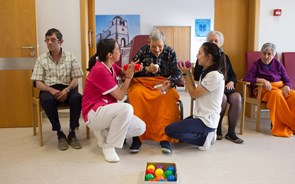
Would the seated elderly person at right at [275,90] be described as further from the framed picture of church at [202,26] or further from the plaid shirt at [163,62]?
the framed picture of church at [202,26]

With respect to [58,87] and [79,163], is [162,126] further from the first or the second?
[58,87]

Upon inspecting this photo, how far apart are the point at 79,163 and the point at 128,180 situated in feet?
1.76

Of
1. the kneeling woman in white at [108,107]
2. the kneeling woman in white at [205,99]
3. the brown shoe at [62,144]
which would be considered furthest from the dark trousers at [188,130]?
the brown shoe at [62,144]

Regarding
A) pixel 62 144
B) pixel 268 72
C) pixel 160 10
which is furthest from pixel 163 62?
pixel 160 10

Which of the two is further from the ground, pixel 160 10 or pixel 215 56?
pixel 160 10

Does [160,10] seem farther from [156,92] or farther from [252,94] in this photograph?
[156,92]

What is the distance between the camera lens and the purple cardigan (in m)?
3.45

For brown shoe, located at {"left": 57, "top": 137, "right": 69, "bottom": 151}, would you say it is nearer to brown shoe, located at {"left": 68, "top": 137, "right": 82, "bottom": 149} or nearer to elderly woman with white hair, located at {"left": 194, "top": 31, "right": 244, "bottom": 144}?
brown shoe, located at {"left": 68, "top": 137, "right": 82, "bottom": 149}

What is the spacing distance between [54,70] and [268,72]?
239 centimetres

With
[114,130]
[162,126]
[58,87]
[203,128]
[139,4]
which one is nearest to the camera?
[114,130]

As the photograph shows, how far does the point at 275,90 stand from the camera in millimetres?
3289

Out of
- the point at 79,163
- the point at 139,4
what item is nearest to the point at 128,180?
the point at 79,163

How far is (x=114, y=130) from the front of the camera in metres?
2.44

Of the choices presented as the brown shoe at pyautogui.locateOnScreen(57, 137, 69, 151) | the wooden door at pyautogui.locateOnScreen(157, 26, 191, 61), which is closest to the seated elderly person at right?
the brown shoe at pyautogui.locateOnScreen(57, 137, 69, 151)
